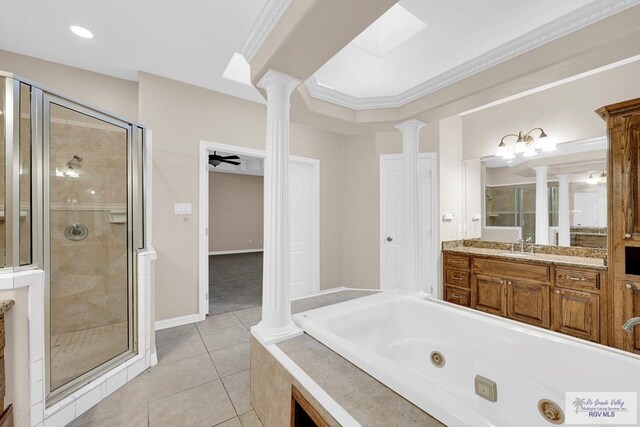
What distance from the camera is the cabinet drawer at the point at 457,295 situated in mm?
3161

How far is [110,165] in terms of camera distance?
225 cm

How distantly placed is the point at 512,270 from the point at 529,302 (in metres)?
0.32

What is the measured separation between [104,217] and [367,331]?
2.33 meters

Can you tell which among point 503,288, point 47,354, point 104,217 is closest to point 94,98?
point 104,217

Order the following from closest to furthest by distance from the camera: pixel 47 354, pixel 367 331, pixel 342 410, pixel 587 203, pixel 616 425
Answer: pixel 342 410, pixel 616 425, pixel 47 354, pixel 367 331, pixel 587 203

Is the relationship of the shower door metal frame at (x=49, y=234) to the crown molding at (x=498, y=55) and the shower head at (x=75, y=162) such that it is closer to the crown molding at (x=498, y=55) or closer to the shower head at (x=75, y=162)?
the shower head at (x=75, y=162)

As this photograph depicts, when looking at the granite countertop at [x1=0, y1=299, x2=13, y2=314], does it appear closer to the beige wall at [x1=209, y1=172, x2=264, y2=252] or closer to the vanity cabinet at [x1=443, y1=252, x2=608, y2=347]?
the vanity cabinet at [x1=443, y1=252, x2=608, y2=347]

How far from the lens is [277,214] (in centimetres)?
174

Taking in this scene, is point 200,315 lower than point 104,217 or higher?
lower

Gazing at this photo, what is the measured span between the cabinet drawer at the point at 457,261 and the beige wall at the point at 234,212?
6.19m

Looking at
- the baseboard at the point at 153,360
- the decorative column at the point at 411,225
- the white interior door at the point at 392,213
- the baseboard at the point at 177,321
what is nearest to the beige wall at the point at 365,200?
the white interior door at the point at 392,213

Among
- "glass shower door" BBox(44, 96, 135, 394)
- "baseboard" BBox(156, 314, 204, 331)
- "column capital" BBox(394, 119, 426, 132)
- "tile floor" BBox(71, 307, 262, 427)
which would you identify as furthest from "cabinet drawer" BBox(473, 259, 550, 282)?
"glass shower door" BBox(44, 96, 135, 394)

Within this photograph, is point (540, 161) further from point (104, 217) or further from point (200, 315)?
point (104, 217)

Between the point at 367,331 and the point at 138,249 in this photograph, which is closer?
the point at 367,331
